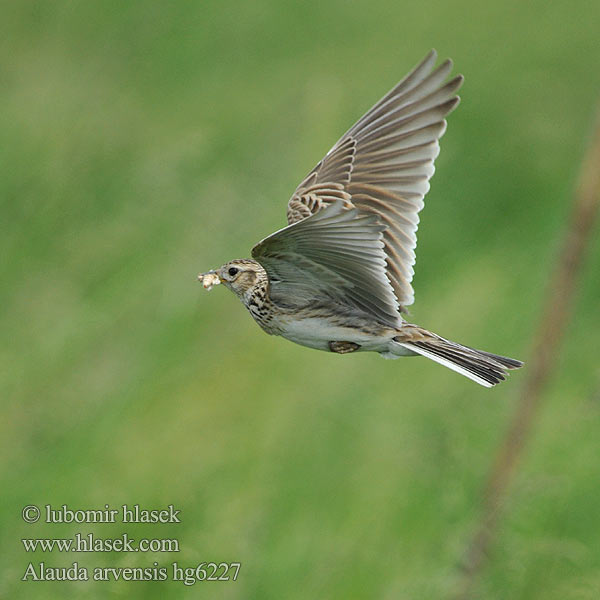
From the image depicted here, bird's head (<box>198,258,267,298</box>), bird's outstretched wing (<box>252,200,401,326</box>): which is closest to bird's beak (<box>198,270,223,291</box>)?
bird's head (<box>198,258,267,298</box>)

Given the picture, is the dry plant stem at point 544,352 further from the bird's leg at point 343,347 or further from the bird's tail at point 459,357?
the bird's leg at point 343,347

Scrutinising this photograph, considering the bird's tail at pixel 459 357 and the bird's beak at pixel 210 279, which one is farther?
the bird's beak at pixel 210 279

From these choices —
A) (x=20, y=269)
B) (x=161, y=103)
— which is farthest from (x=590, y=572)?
(x=161, y=103)

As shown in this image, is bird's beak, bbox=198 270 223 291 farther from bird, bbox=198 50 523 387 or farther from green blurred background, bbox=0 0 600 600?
green blurred background, bbox=0 0 600 600

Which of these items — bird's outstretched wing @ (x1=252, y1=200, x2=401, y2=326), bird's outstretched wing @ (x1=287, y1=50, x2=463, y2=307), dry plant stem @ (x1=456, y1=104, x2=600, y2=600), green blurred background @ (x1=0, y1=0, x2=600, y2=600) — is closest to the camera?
bird's outstretched wing @ (x1=252, y1=200, x2=401, y2=326)

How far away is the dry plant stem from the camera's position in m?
2.97

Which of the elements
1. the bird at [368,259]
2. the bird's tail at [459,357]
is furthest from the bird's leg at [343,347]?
the bird's tail at [459,357]

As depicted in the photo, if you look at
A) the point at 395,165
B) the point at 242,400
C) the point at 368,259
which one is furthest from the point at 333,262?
the point at 242,400

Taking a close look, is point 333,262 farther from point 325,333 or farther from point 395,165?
point 395,165

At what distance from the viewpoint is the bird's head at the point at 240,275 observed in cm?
281

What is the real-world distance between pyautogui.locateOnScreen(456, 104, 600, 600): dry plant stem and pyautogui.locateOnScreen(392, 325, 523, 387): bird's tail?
0.38m

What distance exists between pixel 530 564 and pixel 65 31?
20.7ft

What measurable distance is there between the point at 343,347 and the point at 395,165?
97 centimetres

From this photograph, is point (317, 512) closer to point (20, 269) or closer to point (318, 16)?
point (20, 269)
